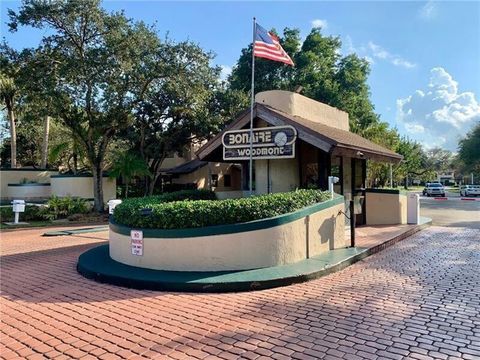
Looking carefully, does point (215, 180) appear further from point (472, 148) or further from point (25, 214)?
point (472, 148)

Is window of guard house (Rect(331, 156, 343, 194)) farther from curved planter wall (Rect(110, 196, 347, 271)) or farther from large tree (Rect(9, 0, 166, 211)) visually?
large tree (Rect(9, 0, 166, 211))

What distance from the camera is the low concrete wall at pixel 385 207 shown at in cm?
1394

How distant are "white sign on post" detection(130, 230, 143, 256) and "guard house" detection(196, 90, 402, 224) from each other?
14.6 feet

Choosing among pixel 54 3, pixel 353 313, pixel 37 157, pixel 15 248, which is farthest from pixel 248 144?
pixel 37 157

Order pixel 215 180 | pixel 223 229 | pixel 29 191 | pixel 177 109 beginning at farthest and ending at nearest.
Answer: pixel 215 180 → pixel 29 191 → pixel 177 109 → pixel 223 229

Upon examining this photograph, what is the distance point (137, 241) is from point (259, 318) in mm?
3358

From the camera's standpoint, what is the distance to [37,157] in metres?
37.4

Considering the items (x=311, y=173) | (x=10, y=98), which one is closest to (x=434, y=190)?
(x=311, y=173)

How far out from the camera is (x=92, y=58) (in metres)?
18.2

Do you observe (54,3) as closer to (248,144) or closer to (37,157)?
(248,144)

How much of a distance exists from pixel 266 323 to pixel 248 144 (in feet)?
22.0

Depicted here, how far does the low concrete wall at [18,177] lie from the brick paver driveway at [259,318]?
22.8m

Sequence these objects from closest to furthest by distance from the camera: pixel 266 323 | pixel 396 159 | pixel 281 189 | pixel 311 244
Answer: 1. pixel 266 323
2. pixel 311 244
3. pixel 281 189
4. pixel 396 159

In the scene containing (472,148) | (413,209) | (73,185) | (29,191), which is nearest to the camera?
(413,209)
